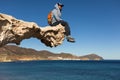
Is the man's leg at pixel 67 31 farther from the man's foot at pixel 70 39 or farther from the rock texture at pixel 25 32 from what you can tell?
the rock texture at pixel 25 32

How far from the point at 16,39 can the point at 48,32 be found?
4.64ft

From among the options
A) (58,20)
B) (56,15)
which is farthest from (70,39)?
(56,15)

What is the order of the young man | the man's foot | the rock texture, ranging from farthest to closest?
1. the man's foot
2. the young man
3. the rock texture

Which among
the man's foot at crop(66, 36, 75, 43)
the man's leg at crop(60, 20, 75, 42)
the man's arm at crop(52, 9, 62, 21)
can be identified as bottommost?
the man's foot at crop(66, 36, 75, 43)

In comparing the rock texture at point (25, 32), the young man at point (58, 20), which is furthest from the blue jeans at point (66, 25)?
the rock texture at point (25, 32)

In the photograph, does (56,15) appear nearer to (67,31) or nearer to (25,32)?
(67,31)

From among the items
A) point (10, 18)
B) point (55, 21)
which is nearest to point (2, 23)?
point (10, 18)

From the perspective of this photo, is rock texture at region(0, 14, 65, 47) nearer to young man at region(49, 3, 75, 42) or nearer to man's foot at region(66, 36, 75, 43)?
young man at region(49, 3, 75, 42)

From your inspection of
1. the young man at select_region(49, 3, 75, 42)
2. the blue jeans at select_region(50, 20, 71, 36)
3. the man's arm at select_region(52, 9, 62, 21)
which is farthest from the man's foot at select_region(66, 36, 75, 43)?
the man's arm at select_region(52, 9, 62, 21)

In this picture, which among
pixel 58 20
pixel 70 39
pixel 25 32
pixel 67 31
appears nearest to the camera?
pixel 58 20

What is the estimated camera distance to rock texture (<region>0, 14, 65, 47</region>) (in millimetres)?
11202

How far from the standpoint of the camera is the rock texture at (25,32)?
441 inches

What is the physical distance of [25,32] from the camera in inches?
476

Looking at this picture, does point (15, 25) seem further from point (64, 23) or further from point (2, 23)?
point (64, 23)
